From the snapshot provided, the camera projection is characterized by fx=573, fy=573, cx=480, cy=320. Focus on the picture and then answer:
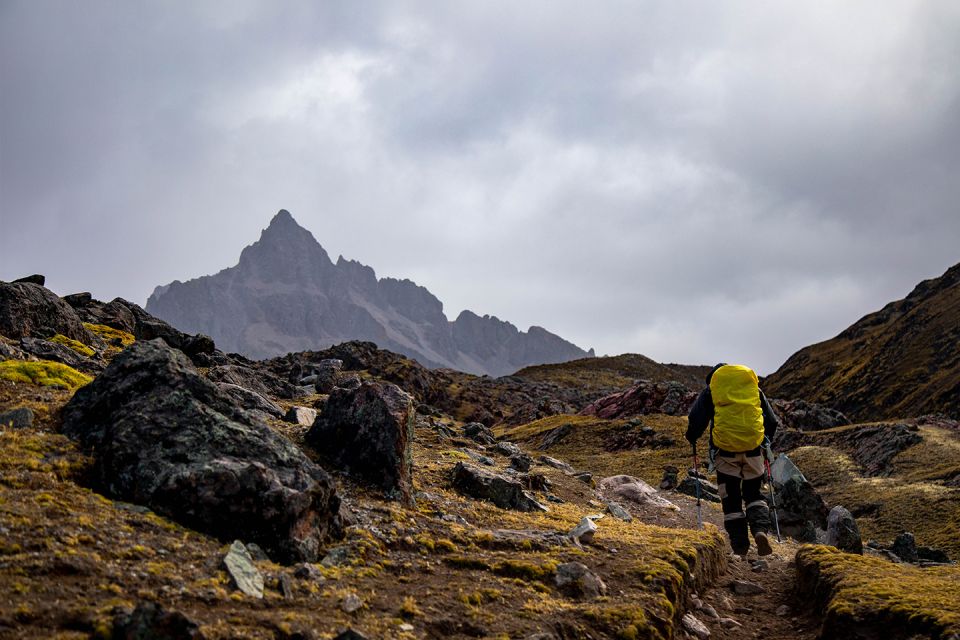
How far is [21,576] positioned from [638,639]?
885 cm

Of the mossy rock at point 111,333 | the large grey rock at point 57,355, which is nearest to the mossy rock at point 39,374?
the large grey rock at point 57,355

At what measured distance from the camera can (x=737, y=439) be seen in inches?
570

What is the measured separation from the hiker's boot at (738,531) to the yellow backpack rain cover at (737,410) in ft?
5.40

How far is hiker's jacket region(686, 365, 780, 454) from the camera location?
1443 cm

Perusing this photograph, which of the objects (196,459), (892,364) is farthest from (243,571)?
(892,364)

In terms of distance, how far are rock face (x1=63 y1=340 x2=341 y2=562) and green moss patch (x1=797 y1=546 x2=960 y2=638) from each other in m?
9.72

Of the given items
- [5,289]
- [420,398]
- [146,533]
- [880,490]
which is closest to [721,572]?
[146,533]

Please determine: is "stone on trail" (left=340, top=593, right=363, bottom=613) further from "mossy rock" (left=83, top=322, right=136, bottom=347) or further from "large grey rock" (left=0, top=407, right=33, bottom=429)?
"mossy rock" (left=83, top=322, right=136, bottom=347)

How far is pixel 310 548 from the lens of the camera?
10156 mm

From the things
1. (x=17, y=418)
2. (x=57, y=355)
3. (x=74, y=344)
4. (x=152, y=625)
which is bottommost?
(x=152, y=625)

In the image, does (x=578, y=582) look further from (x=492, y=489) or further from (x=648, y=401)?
(x=648, y=401)

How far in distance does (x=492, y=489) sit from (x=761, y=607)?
8.32 metres

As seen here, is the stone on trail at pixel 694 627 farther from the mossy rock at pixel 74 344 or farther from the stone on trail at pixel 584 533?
the mossy rock at pixel 74 344

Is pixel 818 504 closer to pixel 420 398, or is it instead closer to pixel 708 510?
pixel 708 510
